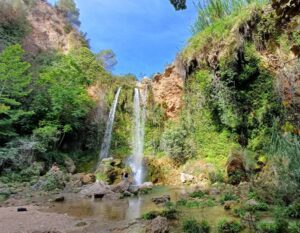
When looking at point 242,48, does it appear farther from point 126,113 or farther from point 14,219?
point 14,219

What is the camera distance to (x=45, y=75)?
63.2 ft

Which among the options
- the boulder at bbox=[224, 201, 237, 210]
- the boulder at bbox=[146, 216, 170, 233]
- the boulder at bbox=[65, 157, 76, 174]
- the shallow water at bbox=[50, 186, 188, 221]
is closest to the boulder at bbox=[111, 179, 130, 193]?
the shallow water at bbox=[50, 186, 188, 221]

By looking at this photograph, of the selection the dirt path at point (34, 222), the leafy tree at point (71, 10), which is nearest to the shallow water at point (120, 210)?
the dirt path at point (34, 222)

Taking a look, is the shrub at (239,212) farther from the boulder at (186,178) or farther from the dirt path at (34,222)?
the boulder at (186,178)

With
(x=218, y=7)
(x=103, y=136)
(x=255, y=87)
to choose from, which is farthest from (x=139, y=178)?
(x=218, y=7)

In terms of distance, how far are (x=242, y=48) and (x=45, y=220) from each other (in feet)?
45.1

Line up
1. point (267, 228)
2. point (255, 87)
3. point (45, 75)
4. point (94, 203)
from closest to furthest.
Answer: point (267, 228) < point (94, 203) < point (255, 87) < point (45, 75)

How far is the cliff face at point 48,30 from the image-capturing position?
2900 centimetres

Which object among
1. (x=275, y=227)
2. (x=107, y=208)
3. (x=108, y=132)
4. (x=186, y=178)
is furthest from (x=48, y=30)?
(x=275, y=227)

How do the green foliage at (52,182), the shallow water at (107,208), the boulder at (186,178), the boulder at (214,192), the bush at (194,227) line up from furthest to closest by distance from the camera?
the boulder at (186,178)
the green foliage at (52,182)
the boulder at (214,192)
the shallow water at (107,208)
the bush at (194,227)

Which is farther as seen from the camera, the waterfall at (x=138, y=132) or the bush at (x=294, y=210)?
the waterfall at (x=138, y=132)

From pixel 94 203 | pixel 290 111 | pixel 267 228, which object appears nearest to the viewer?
pixel 267 228

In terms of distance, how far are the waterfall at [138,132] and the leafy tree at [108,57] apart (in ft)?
34.2

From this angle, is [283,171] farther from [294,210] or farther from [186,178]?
[186,178]
